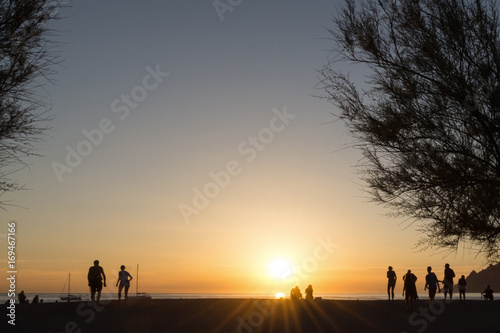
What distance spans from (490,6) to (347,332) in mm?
11567

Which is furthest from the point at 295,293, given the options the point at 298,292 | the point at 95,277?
the point at 95,277

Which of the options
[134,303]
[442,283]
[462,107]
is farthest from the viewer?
[442,283]

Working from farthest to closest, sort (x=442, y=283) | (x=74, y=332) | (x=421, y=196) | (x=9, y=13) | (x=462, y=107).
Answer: (x=442, y=283) → (x=74, y=332) → (x=421, y=196) → (x=462, y=107) → (x=9, y=13)

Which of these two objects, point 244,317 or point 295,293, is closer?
point 244,317

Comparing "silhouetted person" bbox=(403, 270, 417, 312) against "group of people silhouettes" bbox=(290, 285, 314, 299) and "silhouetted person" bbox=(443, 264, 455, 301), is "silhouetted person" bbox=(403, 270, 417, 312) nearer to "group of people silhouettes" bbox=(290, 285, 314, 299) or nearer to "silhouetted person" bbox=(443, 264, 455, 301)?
"silhouetted person" bbox=(443, 264, 455, 301)

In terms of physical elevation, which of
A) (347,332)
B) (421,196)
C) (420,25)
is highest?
(420,25)

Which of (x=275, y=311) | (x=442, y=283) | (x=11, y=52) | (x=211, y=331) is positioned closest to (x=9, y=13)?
(x=11, y=52)

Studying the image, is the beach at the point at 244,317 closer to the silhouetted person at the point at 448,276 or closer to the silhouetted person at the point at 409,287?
the silhouetted person at the point at 409,287

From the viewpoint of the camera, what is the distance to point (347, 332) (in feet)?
64.6

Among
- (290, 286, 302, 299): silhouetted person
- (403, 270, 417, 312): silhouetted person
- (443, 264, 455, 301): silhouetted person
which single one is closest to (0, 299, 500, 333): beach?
(403, 270, 417, 312): silhouetted person

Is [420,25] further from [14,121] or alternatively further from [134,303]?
[134,303]

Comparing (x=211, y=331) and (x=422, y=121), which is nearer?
(x=422, y=121)

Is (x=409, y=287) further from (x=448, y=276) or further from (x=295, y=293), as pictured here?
(x=295, y=293)

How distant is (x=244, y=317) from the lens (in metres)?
21.8
